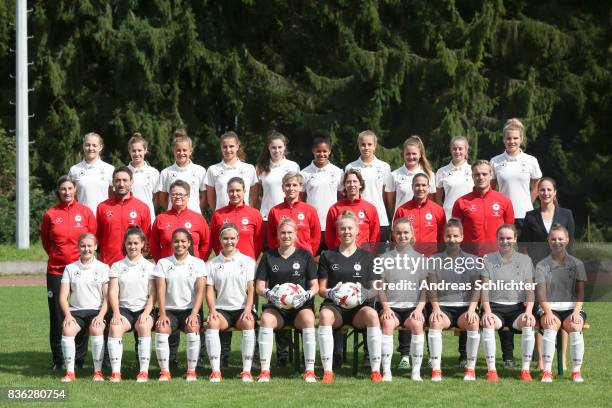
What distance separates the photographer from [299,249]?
942 cm

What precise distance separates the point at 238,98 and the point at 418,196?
1936 cm

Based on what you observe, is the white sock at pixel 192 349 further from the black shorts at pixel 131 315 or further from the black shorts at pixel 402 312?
the black shorts at pixel 402 312

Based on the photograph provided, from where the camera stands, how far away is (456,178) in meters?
10.7

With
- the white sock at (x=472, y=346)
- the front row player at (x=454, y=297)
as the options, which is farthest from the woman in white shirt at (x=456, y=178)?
the white sock at (x=472, y=346)

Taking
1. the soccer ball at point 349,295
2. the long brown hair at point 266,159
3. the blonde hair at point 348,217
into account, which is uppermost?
the long brown hair at point 266,159

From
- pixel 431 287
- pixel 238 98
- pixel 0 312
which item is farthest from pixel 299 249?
pixel 238 98

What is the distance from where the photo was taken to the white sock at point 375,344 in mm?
9117

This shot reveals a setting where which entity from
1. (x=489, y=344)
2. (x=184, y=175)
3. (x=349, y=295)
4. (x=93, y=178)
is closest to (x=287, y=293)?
Answer: (x=349, y=295)

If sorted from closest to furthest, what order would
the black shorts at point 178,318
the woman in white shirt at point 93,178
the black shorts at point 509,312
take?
the black shorts at point 178,318
the black shorts at point 509,312
the woman in white shirt at point 93,178

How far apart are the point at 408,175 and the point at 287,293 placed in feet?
7.13

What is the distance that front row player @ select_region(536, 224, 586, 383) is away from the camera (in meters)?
9.19

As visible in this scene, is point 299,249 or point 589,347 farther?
point 589,347

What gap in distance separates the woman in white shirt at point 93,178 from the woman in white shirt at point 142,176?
230mm

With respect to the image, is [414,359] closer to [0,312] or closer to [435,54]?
[0,312]
